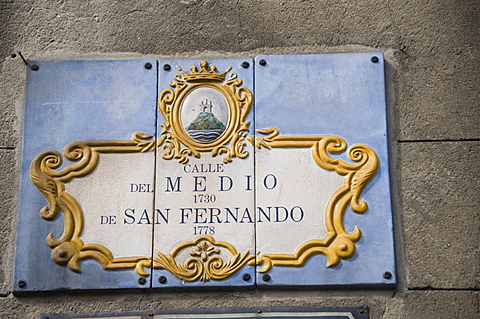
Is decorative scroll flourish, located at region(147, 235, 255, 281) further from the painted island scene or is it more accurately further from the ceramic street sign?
the painted island scene

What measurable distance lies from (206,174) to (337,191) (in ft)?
2.31

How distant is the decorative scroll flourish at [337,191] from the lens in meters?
4.16

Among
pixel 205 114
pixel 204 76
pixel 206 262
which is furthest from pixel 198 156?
pixel 206 262

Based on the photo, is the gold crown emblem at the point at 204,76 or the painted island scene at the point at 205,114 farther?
the gold crown emblem at the point at 204,76

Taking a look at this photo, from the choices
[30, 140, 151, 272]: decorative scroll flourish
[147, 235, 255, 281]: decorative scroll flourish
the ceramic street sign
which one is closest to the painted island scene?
the ceramic street sign

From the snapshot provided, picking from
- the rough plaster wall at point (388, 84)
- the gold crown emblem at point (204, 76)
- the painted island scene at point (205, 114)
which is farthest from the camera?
the gold crown emblem at point (204, 76)

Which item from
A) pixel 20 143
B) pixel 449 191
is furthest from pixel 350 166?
pixel 20 143

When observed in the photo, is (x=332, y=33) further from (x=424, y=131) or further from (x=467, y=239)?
(x=467, y=239)

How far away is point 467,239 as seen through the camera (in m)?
4.19

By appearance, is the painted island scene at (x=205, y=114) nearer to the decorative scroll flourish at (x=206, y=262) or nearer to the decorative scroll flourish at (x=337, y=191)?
the decorative scroll flourish at (x=337, y=191)

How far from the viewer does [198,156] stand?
14.3 ft

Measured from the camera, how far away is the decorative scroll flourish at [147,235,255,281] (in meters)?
Answer: 4.15

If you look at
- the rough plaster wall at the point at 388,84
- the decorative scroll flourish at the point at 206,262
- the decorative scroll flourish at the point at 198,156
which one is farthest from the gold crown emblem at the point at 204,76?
the decorative scroll flourish at the point at 206,262

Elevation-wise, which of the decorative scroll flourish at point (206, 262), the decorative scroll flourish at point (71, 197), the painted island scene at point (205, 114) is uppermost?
the painted island scene at point (205, 114)
